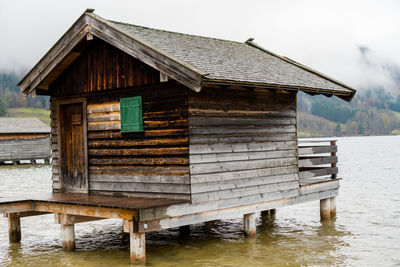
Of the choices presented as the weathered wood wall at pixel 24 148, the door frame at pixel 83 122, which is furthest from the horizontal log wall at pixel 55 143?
the weathered wood wall at pixel 24 148

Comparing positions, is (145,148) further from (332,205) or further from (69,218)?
(332,205)

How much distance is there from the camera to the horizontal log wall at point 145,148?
464 inches

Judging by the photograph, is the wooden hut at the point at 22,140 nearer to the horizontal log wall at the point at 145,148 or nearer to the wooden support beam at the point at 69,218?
the horizontal log wall at the point at 145,148

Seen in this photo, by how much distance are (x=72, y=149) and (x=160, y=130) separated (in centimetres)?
332

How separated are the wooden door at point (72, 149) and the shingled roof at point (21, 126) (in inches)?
1397

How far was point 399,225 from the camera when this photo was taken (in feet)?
56.1

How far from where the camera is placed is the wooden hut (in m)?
48.5

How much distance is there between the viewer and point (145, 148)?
12562 mm

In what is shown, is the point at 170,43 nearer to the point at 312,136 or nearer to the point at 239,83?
the point at 239,83

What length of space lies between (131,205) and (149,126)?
7.11 ft

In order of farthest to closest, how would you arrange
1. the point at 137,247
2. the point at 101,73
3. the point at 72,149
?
the point at 72,149
the point at 101,73
the point at 137,247

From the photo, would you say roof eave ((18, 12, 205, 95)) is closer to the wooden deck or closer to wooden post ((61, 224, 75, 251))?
the wooden deck

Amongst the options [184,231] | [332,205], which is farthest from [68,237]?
[332,205]

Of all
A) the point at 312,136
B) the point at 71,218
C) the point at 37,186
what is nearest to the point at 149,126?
the point at 71,218
